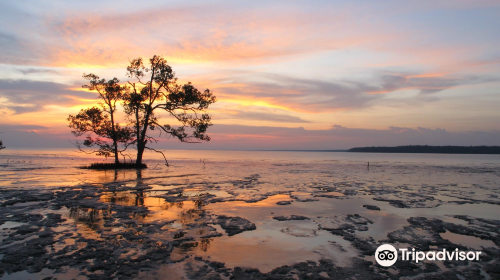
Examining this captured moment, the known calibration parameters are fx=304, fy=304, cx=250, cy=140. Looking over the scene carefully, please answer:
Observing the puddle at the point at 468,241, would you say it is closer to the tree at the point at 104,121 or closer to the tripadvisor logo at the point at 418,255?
the tripadvisor logo at the point at 418,255

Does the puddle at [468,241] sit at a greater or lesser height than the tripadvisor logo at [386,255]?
lesser

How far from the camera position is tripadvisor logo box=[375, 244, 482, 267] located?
23.3 ft

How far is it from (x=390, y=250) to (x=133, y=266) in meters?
6.13

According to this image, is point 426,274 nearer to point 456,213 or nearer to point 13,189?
point 456,213

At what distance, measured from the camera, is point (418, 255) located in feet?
24.3

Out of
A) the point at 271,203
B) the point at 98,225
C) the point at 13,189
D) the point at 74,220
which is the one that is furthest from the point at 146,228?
the point at 13,189

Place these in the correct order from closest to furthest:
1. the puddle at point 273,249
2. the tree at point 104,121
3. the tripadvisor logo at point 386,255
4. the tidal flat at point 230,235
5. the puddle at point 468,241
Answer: the tidal flat at point 230,235, the puddle at point 273,249, the tripadvisor logo at point 386,255, the puddle at point 468,241, the tree at point 104,121

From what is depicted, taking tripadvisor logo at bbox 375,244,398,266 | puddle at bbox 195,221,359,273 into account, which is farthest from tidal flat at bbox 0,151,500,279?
tripadvisor logo at bbox 375,244,398,266

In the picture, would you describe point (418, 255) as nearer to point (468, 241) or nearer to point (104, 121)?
point (468, 241)

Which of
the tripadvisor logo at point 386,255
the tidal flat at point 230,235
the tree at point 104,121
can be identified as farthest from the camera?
the tree at point 104,121

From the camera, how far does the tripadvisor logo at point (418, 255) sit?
711 cm

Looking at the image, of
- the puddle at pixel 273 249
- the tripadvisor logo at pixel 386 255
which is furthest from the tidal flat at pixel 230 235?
the tripadvisor logo at pixel 386 255

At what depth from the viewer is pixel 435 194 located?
18.0 metres

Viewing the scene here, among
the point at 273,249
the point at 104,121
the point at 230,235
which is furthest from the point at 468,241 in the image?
the point at 104,121
